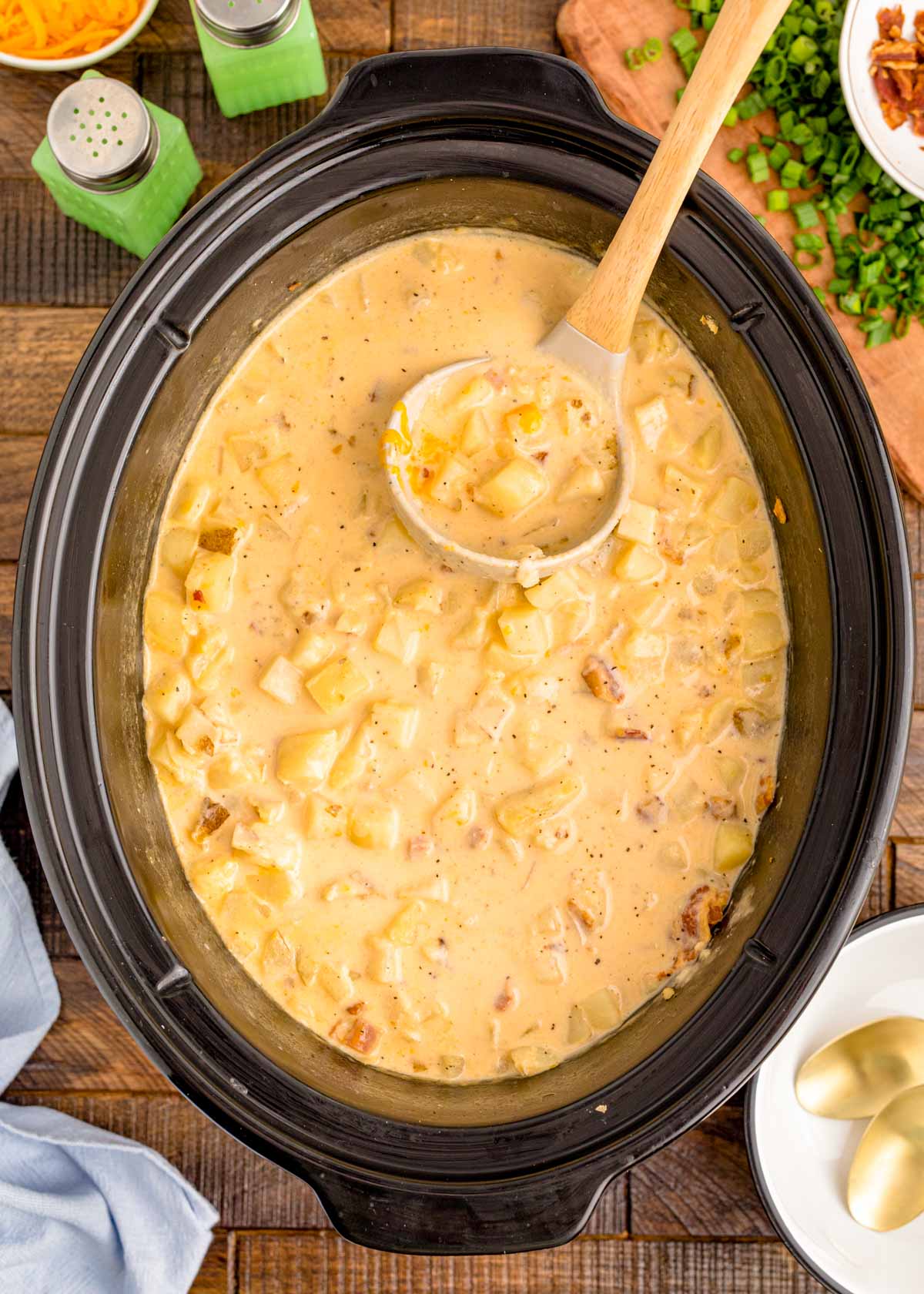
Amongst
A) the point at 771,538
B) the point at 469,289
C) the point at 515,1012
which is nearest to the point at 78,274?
the point at 469,289

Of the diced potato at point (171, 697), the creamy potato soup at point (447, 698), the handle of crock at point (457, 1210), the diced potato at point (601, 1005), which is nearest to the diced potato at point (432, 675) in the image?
the creamy potato soup at point (447, 698)

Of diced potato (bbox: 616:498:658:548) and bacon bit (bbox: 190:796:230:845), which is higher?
diced potato (bbox: 616:498:658:548)

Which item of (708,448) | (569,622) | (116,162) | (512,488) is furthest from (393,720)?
(116,162)

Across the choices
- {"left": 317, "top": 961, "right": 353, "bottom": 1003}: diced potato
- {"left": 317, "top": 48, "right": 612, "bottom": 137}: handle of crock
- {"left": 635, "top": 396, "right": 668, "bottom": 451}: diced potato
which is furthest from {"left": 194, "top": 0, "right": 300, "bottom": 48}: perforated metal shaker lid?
{"left": 317, "top": 961, "right": 353, "bottom": 1003}: diced potato

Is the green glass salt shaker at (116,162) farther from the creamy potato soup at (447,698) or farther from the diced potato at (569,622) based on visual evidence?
the diced potato at (569,622)

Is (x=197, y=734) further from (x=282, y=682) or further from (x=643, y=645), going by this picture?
(x=643, y=645)

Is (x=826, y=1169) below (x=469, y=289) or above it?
below

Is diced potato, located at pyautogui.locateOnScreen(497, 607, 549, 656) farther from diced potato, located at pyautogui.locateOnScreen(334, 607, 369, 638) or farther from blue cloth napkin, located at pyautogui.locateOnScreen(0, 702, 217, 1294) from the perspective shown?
blue cloth napkin, located at pyautogui.locateOnScreen(0, 702, 217, 1294)

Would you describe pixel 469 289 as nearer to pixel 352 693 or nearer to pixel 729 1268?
pixel 352 693
